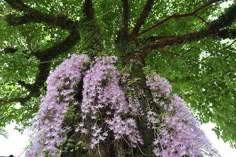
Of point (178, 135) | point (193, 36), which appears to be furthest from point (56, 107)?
point (193, 36)

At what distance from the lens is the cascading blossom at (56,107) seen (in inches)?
130

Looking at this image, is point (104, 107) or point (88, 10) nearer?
point (104, 107)

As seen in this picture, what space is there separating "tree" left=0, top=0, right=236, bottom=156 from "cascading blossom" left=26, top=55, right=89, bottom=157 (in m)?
0.58

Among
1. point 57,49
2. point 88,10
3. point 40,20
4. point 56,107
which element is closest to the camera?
point 56,107

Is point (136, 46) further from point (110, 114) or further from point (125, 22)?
point (110, 114)

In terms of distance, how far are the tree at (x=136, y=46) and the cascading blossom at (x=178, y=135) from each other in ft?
1.56

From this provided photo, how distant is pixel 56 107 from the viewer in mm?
3576

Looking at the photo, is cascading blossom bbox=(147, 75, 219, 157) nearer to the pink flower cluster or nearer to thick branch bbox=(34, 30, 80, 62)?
the pink flower cluster

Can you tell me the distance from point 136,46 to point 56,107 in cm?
243

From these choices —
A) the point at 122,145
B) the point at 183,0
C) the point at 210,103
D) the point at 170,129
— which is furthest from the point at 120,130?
the point at 183,0

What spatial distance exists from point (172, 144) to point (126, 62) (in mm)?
1949

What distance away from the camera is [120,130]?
318 centimetres

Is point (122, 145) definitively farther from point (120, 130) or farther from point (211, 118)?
point (211, 118)

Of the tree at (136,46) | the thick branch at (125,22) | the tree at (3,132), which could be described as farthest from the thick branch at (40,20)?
the tree at (3,132)
